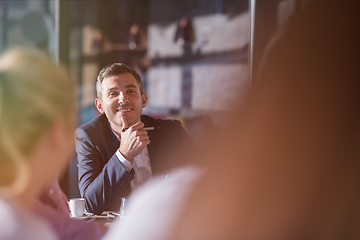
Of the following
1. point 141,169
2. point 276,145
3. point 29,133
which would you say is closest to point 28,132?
point 29,133

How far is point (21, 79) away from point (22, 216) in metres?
0.22

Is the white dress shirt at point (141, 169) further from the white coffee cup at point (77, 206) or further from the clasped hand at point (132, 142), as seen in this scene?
the white coffee cup at point (77, 206)

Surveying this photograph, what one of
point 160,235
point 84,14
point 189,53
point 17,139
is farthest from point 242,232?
point 84,14

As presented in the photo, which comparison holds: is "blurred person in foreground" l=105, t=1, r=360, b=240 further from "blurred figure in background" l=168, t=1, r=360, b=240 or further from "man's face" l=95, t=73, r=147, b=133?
"man's face" l=95, t=73, r=147, b=133

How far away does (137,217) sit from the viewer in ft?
1.94

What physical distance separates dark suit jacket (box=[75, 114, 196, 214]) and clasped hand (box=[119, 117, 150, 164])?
5 centimetres

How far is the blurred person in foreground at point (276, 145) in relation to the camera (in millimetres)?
553

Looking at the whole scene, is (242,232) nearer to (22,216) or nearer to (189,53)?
(22,216)

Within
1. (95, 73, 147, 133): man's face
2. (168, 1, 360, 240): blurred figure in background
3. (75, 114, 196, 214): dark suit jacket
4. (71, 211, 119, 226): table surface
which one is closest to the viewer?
(168, 1, 360, 240): blurred figure in background

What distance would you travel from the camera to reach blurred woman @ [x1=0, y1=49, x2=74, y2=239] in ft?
1.89

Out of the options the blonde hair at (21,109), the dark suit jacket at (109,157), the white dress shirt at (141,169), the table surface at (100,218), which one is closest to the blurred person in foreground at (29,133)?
the blonde hair at (21,109)

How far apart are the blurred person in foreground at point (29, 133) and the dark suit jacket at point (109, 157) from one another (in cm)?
90

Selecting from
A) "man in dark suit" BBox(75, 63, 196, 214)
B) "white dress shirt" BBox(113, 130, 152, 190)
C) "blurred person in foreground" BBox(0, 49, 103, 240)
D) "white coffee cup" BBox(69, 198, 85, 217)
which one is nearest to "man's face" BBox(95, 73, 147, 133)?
"man in dark suit" BBox(75, 63, 196, 214)

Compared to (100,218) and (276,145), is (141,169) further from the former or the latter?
(276,145)
